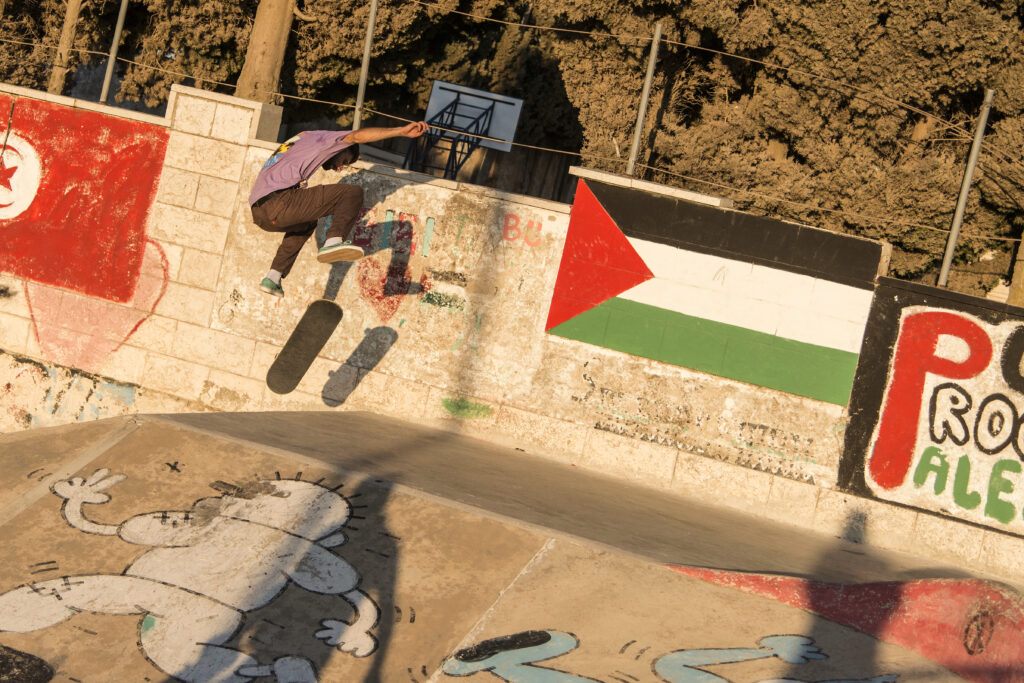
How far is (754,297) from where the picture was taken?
364 inches

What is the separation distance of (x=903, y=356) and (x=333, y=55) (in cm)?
1409

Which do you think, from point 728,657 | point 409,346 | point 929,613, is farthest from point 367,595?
point 409,346

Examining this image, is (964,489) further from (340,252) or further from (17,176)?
(17,176)

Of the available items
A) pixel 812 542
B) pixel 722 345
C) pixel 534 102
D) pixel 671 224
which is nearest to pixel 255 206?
pixel 671 224

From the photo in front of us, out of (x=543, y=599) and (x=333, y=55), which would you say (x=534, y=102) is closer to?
(x=333, y=55)

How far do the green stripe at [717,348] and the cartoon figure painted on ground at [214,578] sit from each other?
395cm

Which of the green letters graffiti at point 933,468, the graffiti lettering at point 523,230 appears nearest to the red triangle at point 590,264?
the graffiti lettering at point 523,230

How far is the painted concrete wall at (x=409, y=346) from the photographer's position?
30.1 feet

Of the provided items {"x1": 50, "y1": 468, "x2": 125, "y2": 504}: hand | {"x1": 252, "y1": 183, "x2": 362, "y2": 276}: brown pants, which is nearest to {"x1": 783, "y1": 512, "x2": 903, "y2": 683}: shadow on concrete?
{"x1": 50, "y1": 468, "x2": 125, "y2": 504}: hand

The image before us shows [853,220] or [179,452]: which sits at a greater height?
[853,220]

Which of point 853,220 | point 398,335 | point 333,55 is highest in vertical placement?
point 333,55

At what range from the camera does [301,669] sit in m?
4.91

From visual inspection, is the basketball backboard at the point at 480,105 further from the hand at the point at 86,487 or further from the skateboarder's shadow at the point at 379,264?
the hand at the point at 86,487

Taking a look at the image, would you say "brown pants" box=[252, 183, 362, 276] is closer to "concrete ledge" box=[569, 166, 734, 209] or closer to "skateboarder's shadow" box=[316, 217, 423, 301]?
"skateboarder's shadow" box=[316, 217, 423, 301]
